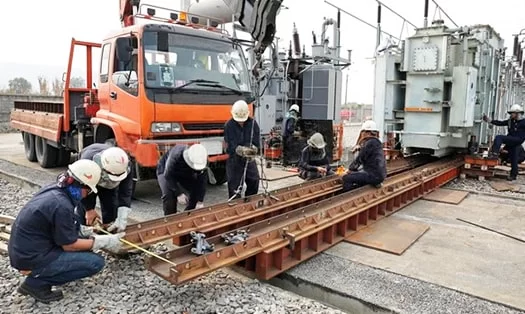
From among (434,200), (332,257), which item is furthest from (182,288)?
(434,200)

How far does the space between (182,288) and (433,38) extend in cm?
715

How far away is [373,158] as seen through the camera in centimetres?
599

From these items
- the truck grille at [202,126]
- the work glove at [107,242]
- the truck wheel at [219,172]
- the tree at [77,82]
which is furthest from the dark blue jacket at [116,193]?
the tree at [77,82]

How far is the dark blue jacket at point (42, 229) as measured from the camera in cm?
314

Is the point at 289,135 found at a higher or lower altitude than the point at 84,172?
lower

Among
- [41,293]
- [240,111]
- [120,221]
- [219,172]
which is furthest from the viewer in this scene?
[219,172]

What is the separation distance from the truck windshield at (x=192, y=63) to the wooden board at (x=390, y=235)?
292 cm

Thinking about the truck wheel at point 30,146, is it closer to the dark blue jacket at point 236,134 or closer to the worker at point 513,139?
the dark blue jacket at point 236,134

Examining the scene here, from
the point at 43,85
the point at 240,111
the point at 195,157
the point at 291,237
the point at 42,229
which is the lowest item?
the point at 291,237

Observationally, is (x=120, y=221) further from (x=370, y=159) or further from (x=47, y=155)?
(x=47, y=155)

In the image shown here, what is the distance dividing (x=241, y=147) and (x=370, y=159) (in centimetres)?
194

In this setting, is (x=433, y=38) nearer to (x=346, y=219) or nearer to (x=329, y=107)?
(x=329, y=107)

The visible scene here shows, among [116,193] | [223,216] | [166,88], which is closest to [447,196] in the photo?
[223,216]

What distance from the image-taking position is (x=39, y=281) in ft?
10.9
